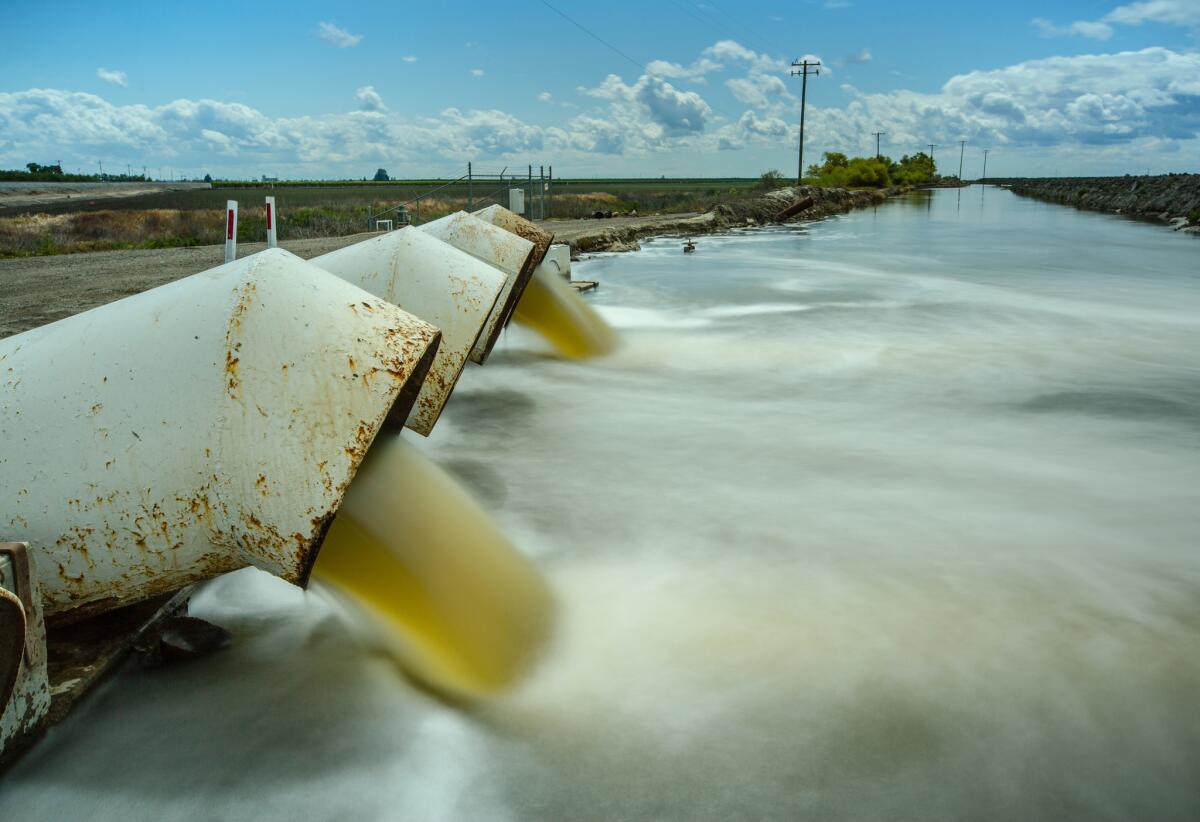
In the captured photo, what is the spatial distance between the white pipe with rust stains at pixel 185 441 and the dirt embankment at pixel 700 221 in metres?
16.2

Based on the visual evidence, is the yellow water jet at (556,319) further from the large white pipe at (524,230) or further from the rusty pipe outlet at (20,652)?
the rusty pipe outlet at (20,652)

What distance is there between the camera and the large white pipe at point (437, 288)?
5.32 meters

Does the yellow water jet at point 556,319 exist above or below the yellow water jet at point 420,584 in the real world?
above

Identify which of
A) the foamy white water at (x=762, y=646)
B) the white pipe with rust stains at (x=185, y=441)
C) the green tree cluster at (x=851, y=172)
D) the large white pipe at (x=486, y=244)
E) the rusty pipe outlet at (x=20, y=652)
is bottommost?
the foamy white water at (x=762, y=646)

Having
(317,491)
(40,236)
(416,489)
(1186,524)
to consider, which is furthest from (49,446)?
(40,236)

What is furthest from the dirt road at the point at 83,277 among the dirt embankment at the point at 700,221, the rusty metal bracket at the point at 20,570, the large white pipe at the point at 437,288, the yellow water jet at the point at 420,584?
the dirt embankment at the point at 700,221

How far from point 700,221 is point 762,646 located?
28.5 m

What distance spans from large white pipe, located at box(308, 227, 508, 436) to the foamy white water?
0.85m

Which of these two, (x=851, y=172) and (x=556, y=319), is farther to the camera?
(x=851, y=172)

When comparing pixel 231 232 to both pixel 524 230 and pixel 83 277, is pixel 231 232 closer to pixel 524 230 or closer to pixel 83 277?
pixel 524 230

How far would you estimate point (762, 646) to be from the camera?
350 centimetres

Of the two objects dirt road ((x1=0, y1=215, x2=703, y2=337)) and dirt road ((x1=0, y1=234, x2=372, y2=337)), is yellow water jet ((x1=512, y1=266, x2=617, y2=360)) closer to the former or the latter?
dirt road ((x1=0, y1=234, x2=372, y2=337))

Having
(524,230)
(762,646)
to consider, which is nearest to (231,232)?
(524,230)

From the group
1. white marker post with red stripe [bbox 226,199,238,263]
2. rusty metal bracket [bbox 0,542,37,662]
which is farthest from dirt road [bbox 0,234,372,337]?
rusty metal bracket [bbox 0,542,37,662]
